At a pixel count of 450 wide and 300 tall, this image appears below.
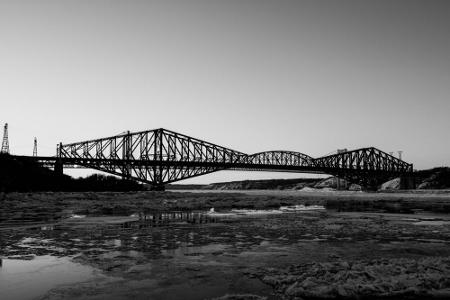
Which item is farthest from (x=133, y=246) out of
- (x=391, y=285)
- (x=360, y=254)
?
(x=391, y=285)

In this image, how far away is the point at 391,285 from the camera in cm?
580

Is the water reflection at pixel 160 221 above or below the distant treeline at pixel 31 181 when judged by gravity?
below

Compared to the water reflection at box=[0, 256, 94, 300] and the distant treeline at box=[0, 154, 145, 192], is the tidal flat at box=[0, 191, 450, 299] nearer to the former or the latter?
the water reflection at box=[0, 256, 94, 300]

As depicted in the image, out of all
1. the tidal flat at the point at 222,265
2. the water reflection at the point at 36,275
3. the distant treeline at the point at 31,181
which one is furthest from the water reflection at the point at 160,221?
the distant treeline at the point at 31,181

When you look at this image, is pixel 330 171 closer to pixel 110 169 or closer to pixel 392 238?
pixel 110 169

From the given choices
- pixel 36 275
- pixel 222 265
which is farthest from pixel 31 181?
pixel 222 265

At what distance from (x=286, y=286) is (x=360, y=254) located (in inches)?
132

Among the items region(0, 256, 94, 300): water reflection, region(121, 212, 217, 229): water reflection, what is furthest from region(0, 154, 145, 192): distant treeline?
region(0, 256, 94, 300): water reflection

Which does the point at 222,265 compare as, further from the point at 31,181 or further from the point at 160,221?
the point at 31,181

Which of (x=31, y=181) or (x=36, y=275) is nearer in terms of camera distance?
(x=36, y=275)

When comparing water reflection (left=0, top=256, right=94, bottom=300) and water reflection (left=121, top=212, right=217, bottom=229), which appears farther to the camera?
water reflection (left=121, top=212, right=217, bottom=229)

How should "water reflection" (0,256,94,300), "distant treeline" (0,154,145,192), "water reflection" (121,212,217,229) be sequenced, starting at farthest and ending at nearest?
"distant treeline" (0,154,145,192) < "water reflection" (121,212,217,229) < "water reflection" (0,256,94,300)

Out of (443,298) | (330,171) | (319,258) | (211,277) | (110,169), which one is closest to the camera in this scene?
(443,298)

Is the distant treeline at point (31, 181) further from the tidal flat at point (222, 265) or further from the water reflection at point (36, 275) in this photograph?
the water reflection at point (36, 275)
